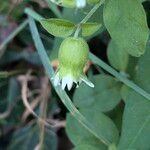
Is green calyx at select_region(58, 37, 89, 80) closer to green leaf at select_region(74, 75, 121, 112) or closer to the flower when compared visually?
the flower

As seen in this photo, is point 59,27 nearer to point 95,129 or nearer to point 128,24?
point 128,24

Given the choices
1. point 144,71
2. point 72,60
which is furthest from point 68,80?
point 144,71

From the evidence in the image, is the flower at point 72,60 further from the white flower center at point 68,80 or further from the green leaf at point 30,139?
the green leaf at point 30,139

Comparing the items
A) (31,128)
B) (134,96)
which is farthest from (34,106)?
(134,96)

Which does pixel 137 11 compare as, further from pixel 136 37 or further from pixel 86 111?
pixel 86 111

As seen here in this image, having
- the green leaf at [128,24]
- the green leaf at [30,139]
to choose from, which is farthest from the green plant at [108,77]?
the green leaf at [30,139]
